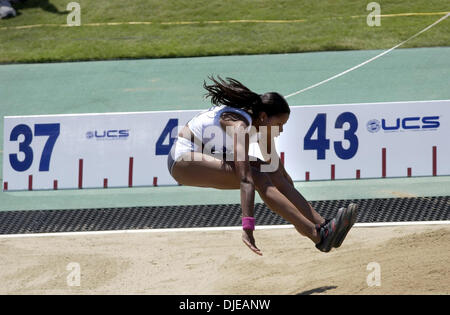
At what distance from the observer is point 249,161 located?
5762mm

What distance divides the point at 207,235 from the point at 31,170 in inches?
104

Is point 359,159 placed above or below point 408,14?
below

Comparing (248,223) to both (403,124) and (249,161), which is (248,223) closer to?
(249,161)

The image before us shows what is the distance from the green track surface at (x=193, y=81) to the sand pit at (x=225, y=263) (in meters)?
1.91

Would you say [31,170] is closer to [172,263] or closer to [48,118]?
[48,118]

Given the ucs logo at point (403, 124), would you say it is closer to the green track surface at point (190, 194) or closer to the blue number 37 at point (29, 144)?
the green track surface at point (190, 194)

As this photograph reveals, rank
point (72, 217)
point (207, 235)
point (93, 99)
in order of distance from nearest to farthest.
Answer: point (207, 235), point (72, 217), point (93, 99)

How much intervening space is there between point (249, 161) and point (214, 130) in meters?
Answer: 0.35

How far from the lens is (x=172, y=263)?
7.26m

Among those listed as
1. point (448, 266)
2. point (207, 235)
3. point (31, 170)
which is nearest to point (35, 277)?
point (207, 235)

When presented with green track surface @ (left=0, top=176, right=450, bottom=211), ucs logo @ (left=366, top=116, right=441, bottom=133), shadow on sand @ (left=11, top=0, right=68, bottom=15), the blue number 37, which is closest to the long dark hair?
green track surface @ (left=0, top=176, right=450, bottom=211)

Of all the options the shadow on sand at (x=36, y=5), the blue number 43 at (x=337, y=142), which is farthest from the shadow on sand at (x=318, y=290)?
the shadow on sand at (x=36, y=5)

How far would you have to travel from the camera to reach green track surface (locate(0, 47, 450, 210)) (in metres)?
11.7

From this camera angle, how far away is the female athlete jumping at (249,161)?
5625 millimetres
